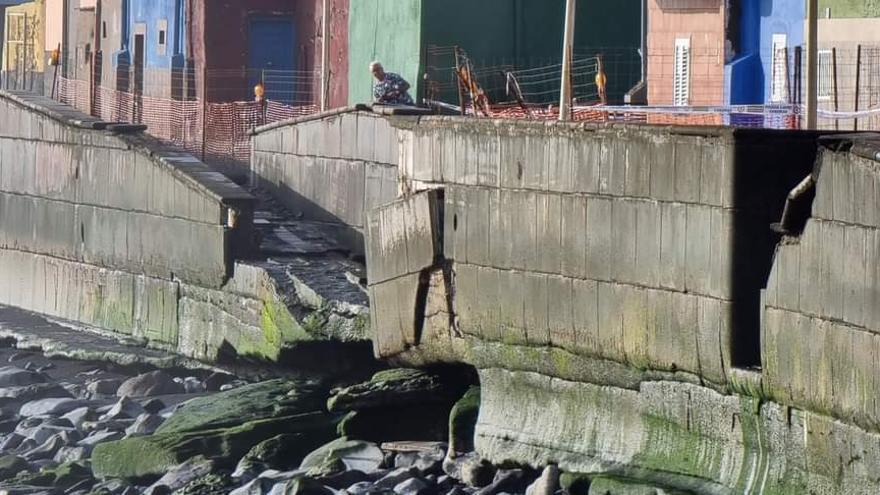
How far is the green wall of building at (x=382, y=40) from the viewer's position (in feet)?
97.3

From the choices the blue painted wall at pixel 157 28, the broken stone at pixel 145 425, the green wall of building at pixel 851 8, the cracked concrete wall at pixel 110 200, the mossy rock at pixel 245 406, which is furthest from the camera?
the blue painted wall at pixel 157 28

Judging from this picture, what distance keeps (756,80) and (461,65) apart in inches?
186

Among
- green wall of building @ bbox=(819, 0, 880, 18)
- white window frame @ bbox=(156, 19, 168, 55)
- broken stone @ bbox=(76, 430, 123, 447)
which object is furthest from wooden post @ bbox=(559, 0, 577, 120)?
white window frame @ bbox=(156, 19, 168, 55)

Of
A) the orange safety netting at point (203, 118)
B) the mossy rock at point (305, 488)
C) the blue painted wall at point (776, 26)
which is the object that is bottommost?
the mossy rock at point (305, 488)

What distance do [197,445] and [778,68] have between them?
1178 centimetres

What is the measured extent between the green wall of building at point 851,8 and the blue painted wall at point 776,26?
2.68 ft

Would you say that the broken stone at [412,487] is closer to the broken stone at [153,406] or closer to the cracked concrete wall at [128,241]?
the cracked concrete wall at [128,241]

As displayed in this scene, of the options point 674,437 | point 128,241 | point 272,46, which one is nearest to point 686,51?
point 128,241

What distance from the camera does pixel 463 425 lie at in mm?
14180

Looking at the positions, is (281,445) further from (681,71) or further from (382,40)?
(382,40)

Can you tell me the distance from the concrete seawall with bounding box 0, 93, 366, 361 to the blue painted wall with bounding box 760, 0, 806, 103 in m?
7.86

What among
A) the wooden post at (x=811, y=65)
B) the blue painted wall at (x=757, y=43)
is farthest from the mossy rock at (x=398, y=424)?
the blue painted wall at (x=757, y=43)

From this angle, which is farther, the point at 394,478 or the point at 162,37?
the point at 162,37

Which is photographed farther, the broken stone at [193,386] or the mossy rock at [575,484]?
the broken stone at [193,386]
